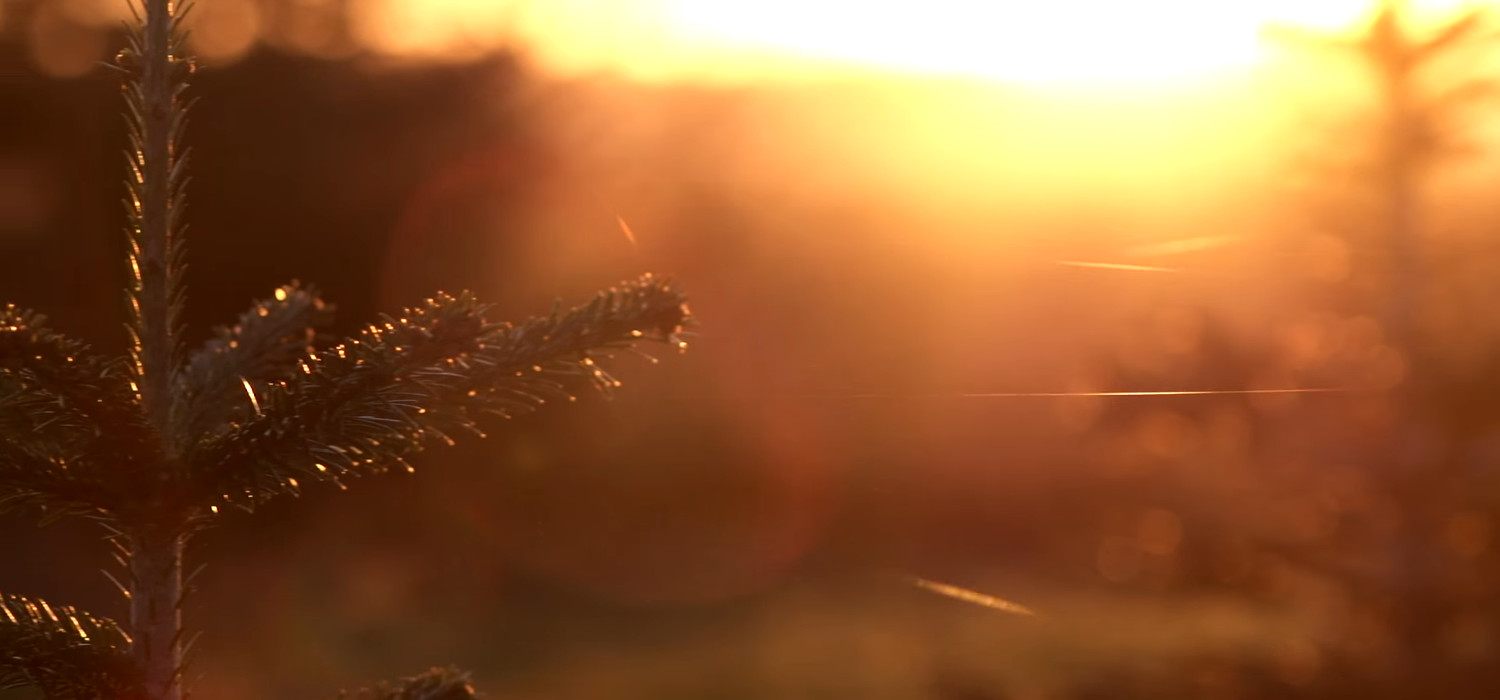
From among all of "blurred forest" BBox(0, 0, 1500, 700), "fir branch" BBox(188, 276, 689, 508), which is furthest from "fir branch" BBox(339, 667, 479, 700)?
"blurred forest" BBox(0, 0, 1500, 700)

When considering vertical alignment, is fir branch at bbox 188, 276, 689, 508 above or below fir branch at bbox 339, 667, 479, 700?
above

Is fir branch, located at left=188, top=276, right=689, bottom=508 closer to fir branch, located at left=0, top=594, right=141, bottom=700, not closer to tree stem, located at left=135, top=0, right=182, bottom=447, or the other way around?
tree stem, located at left=135, top=0, right=182, bottom=447

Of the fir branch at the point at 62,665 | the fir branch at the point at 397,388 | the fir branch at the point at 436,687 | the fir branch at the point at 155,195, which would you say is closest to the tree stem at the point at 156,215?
the fir branch at the point at 155,195

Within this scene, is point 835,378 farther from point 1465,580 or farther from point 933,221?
point 1465,580

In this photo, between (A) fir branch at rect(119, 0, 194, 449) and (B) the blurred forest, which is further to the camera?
(B) the blurred forest

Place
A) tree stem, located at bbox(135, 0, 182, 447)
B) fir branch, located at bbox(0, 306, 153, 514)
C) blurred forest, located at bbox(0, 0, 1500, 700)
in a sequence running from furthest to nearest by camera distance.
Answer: blurred forest, located at bbox(0, 0, 1500, 700)
tree stem, located at bbox(135, 0, 182, 447)
fir branch, located at bbox(0, 306, 153, 514)

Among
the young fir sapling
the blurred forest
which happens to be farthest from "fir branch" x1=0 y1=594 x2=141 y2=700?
the blurred forest

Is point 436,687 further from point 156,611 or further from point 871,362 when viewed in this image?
point 871,362

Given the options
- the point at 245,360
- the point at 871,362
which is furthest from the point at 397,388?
the point at 871,362

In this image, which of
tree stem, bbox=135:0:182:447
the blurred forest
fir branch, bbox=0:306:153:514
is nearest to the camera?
fir branch, bbox=0:306:153:514
